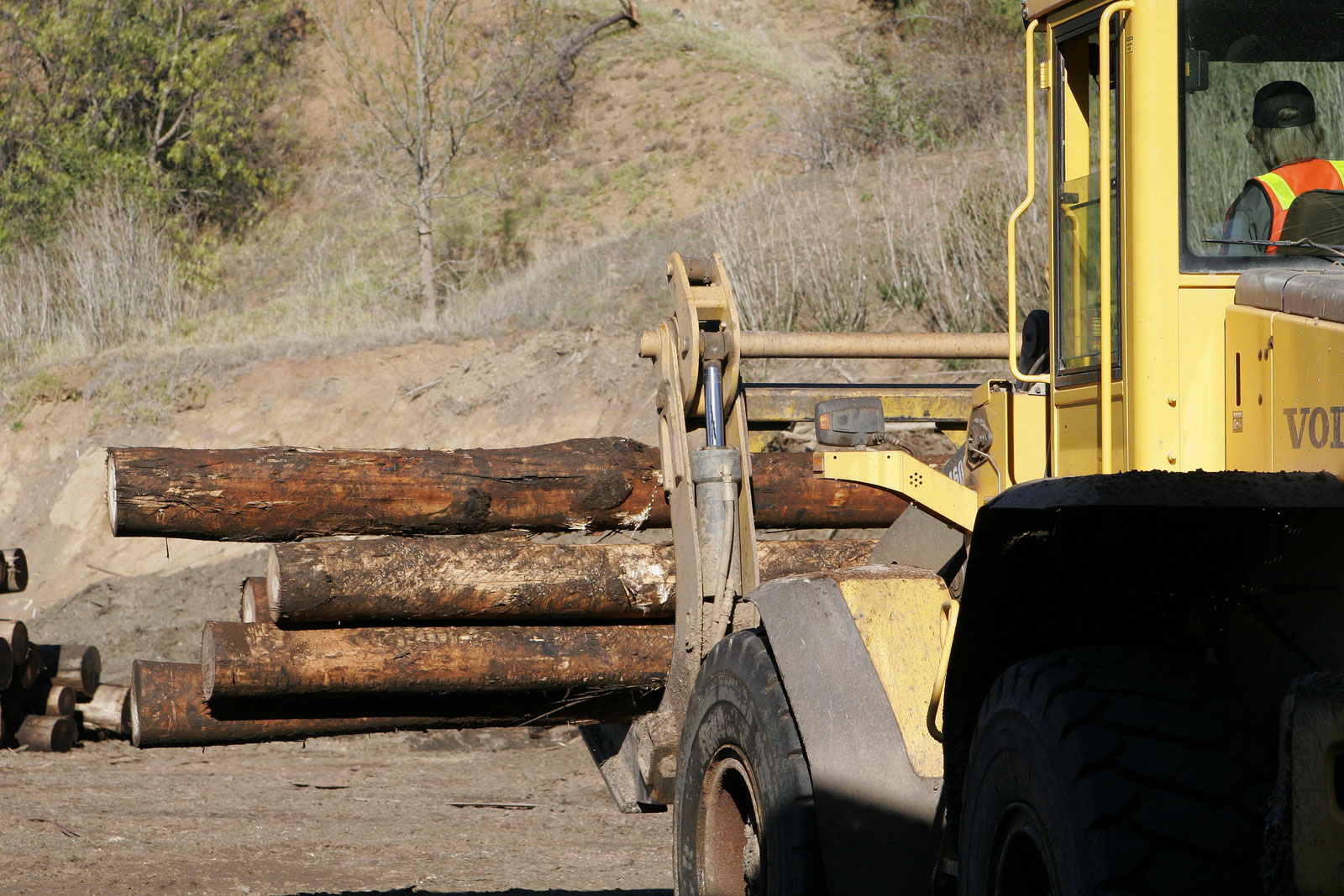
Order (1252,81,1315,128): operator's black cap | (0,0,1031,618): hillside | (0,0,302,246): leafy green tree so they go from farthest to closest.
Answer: (0,0,302,246): leafy green tree < (0,0,1031,618): hillside < (1252,81,1315,128): operator's black cap

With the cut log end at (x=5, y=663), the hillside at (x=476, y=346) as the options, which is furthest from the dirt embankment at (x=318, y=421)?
the cut log end at (x=5, y=663)

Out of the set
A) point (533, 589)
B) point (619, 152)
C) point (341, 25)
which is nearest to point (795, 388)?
point (533, 589)

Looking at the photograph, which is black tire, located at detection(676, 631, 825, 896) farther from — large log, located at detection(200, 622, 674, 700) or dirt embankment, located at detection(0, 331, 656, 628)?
dirt embankment, located at detection(0, 331, 656, 628)

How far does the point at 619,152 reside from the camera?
3153cm

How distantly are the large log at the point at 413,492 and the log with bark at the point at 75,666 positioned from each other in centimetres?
611

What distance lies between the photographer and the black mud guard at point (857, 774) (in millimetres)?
3062

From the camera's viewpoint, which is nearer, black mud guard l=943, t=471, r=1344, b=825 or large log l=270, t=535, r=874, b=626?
black mud guard l=943, t=471, r=1344, b=825

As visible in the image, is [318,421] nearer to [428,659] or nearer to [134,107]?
[428,659]

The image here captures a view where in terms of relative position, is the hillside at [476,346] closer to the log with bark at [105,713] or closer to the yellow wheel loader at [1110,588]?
the log with bark at [105,713]

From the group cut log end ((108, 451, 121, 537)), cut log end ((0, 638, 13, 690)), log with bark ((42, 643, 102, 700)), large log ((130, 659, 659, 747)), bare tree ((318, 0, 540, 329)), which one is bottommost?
log with bark ((42, 643, 102, 700))

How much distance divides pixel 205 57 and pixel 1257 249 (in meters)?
30.8

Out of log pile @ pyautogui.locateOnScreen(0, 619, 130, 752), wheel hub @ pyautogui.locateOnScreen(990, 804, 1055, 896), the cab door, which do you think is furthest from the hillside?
wheel hub @ pyautogui.locateOnScreen(990, 804, 1055, 896)

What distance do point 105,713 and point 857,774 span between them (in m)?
9.04

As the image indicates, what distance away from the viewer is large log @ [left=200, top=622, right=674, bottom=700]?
4.96 meters
